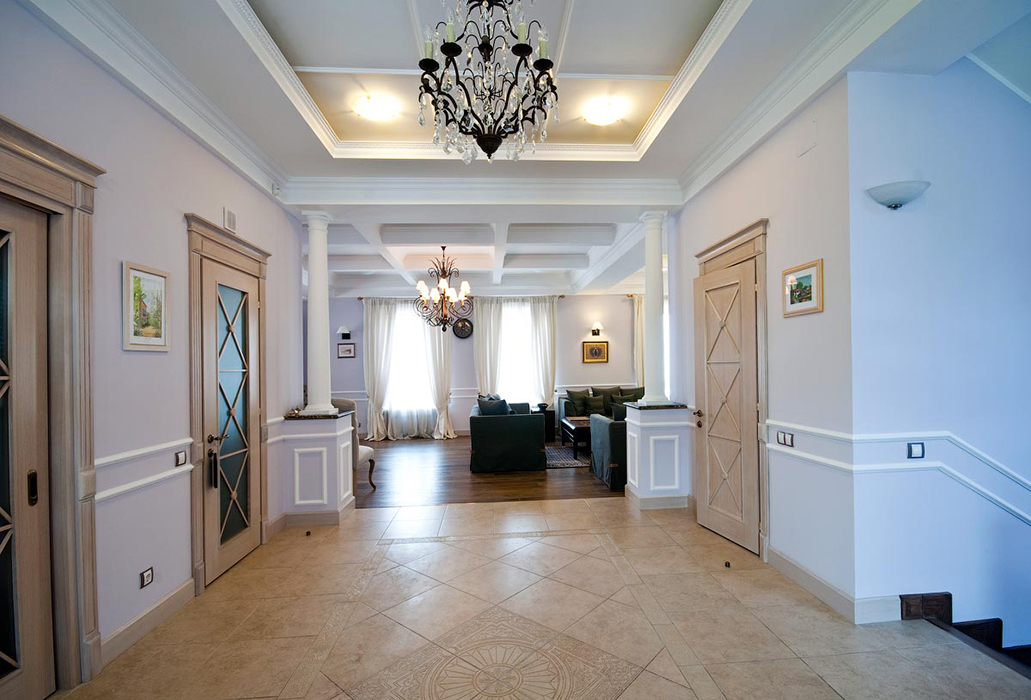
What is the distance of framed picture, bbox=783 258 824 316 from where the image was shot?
2.69 metres

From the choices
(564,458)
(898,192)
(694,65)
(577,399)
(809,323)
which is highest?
(694,65)

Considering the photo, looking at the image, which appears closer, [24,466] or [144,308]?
[24,466]

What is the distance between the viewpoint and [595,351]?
32.2 feet

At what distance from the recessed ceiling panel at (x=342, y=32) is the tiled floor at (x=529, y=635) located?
337 centimetres

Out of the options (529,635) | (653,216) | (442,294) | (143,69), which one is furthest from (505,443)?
(143,69)

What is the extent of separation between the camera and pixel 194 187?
297cm

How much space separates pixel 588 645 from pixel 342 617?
4.58 ft

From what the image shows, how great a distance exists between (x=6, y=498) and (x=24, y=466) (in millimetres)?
133

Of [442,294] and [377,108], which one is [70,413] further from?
[442,294]

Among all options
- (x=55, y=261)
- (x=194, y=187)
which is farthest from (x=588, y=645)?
(x=194, y=187)

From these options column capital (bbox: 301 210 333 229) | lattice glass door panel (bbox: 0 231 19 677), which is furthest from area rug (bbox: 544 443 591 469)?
lattice glass door panel (bbox: 0 231 19 677)

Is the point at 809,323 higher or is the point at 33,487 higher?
the point at 809,323

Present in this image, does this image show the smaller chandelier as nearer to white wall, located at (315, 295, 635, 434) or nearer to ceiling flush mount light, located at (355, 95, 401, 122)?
white wall, located at (315, 295, 635, 434)

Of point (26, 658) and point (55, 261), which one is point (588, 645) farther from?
point (55, 261)
